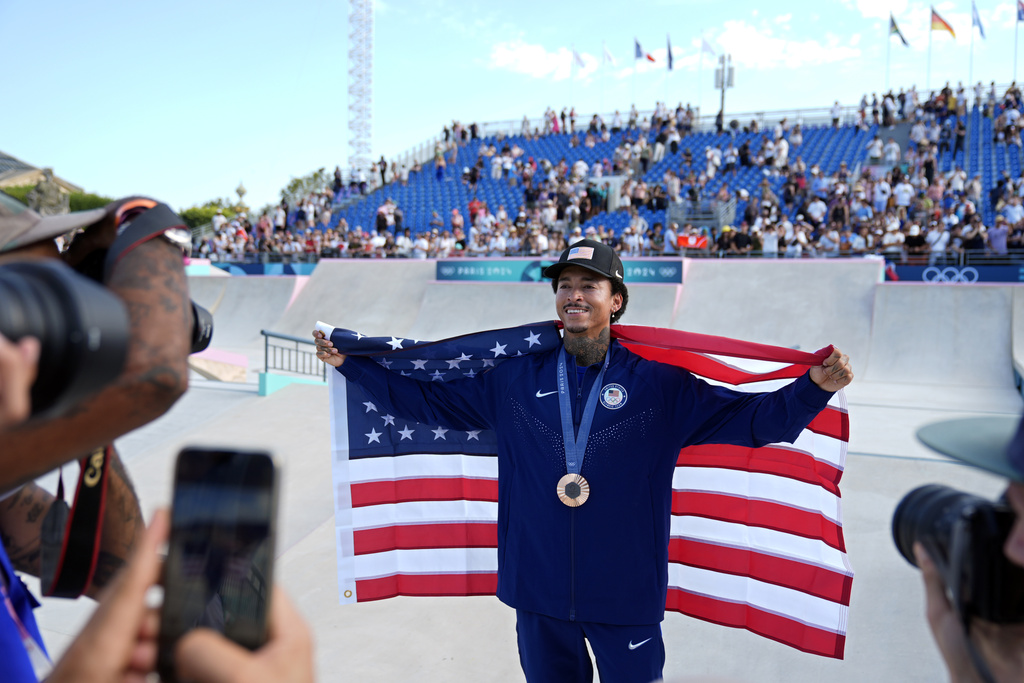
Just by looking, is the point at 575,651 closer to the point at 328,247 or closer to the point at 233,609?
the point at 233,609

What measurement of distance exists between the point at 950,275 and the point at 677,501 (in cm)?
1316

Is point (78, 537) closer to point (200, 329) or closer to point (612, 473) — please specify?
point (200, 329)

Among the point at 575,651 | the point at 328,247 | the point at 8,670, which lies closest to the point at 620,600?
the point at 575,651

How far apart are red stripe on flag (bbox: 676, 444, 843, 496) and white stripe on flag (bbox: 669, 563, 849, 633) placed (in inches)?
20.4

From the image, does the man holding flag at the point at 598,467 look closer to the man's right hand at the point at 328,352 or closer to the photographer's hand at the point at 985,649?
the man's right hand at the point at 328,352

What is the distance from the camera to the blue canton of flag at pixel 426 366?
318 centimetres

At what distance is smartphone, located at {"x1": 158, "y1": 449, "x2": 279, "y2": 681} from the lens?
2.30 ft

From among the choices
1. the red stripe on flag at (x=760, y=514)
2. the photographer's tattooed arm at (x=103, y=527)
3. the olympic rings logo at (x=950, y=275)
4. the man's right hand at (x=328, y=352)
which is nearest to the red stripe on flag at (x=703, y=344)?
the red stripe on flag at (x=760, y=514)

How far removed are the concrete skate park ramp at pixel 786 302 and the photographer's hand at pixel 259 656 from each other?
13192 mm

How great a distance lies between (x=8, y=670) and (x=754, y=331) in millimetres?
13955

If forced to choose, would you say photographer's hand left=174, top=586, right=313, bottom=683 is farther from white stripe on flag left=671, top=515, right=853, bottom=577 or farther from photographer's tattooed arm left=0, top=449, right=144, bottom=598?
white stripe on flag left=671, top=515, right=853, bottom=577

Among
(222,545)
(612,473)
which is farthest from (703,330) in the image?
(222,545)

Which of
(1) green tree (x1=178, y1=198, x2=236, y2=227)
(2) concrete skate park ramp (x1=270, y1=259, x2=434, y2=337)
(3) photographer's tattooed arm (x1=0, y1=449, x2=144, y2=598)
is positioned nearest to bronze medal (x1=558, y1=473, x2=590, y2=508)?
(3) photographer's tattooed arm (x1=0, y1=449, x2=144, y2=598)

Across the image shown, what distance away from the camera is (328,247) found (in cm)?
2138
